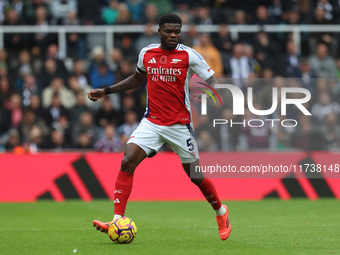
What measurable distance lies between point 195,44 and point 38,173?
16.7 feet

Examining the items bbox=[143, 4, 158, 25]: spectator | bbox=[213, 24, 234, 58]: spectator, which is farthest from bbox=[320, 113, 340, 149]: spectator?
Result: bbox=[143, 4, 158, 25]: spectator

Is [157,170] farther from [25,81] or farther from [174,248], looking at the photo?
[174,248]

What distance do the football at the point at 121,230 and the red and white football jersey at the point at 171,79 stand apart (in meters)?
1.25

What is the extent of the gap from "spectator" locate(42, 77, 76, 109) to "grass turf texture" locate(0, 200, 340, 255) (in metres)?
3.24

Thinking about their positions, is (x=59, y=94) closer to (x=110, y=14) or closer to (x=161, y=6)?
(x=110, y=14)

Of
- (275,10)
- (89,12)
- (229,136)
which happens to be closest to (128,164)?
(229,136)

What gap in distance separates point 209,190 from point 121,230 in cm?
124

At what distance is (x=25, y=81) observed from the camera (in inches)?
717

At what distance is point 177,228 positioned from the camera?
1058 centimetres

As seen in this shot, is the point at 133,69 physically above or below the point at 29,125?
above

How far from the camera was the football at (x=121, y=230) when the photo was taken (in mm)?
8469

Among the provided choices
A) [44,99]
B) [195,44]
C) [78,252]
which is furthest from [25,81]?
[78,252]

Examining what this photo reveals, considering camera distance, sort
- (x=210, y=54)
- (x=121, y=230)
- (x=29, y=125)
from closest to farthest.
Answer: (x=121, y=230), (x=29, y=125), (x=210, y=54)

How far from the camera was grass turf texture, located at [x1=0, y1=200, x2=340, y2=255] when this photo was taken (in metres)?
8.24
